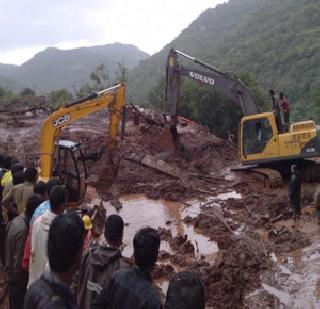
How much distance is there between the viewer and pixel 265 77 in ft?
193

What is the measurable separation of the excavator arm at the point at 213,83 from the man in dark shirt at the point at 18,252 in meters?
12.3

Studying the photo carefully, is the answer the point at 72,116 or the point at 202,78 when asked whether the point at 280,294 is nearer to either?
the point at 72,116

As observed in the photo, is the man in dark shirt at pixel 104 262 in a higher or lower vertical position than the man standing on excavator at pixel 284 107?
lower

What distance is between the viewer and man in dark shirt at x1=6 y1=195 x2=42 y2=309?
5.52m

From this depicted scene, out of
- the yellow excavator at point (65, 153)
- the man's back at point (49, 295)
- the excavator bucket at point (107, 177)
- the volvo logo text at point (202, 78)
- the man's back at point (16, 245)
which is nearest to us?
the man's back at point (49, 295)

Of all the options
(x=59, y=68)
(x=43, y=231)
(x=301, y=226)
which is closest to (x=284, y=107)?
(x=301, y=226)

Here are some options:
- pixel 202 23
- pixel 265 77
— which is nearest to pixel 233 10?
pixel 202 23

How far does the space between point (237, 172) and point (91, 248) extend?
46.9 ft

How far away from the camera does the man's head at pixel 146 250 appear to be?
135 inches

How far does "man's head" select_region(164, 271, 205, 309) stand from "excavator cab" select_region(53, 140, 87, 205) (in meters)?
8.77

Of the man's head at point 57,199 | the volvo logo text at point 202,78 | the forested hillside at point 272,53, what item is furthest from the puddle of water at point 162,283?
the forested hillside at point 272,53

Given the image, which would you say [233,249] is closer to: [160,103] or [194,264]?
[194,264]

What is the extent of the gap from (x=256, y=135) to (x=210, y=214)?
4160mm

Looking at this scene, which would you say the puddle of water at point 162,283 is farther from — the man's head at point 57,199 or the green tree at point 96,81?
the green tree at point 96,81
